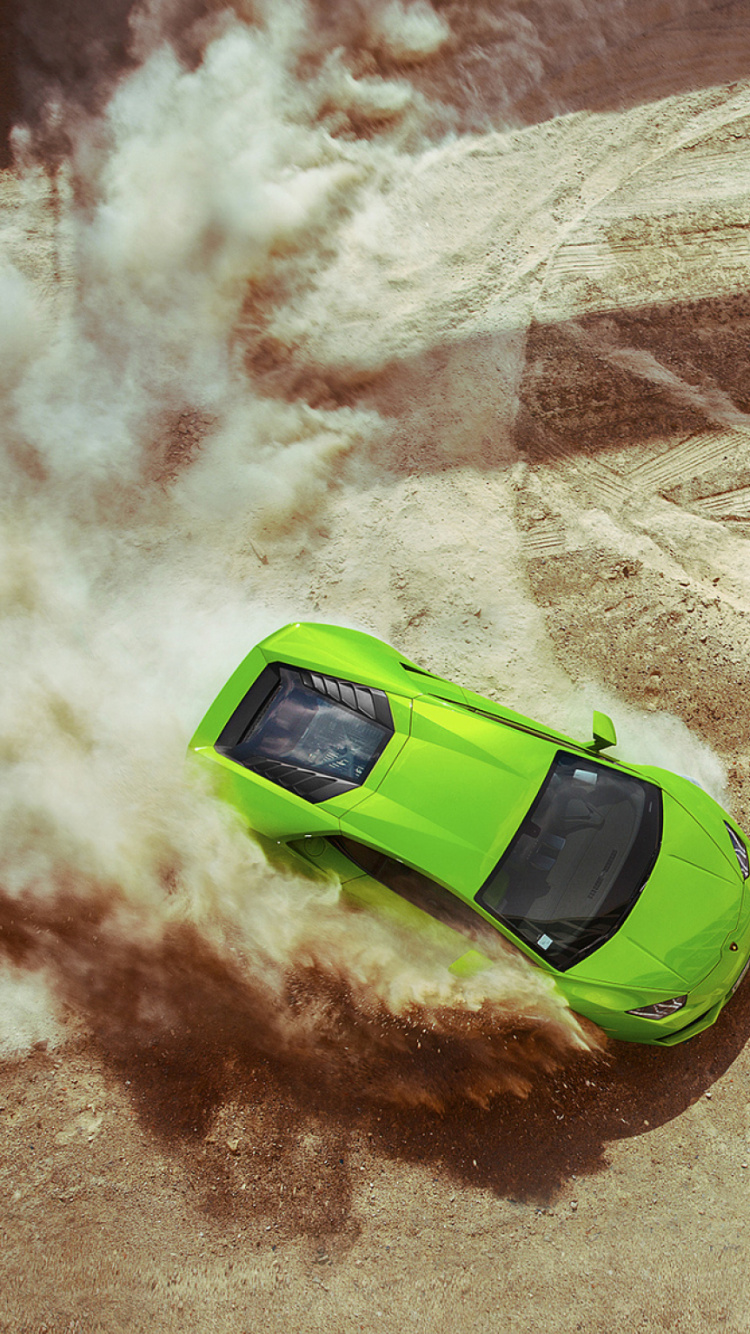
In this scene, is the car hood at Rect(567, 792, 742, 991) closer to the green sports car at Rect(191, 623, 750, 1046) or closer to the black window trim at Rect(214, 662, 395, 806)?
the green sports car at Rect(191, 623, 750, 1046)

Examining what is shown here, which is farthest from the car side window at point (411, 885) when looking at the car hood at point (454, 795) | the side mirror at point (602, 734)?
the side mirror at point (602, 734)

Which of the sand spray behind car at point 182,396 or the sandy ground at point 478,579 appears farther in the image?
the sand spray behind car at point 182,396

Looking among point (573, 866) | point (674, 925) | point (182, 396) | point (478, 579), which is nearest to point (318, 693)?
point (478, 579)

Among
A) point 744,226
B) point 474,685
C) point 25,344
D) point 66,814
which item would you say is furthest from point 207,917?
point 744,226

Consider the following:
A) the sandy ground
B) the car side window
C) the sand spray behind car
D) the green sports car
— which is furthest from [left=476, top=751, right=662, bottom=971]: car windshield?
the sand spray behind car

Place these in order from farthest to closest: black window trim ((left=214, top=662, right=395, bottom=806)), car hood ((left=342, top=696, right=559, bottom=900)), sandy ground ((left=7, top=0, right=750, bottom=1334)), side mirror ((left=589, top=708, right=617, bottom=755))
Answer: sandy ground ((left=7, top=0, right=750, bottom=1334)) → side mirror ((left=589, top=708, right=617, bottom=755)) → black window trim ((left=214, top=662, right=395, bottom=806)) → car hood ((left=342, top=696, right=559, bottom=900))

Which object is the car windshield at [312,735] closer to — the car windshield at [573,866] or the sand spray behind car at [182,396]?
the car windshield at [573,866]
